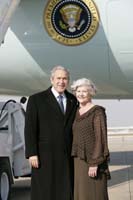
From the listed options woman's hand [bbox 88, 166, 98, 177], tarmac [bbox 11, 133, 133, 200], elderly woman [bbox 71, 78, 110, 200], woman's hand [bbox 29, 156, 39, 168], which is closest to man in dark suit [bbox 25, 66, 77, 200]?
woman's hand [bbox 29, 156, 39, 168]

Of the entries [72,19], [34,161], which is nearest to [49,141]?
[34,161]

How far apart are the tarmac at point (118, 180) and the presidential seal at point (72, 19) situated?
242 centimetres

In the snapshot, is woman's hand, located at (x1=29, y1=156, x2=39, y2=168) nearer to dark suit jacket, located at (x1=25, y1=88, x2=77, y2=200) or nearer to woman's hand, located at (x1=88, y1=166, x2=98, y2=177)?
dark suit jacket, located at (x1=25, y1=88, x2=77, y2=200)

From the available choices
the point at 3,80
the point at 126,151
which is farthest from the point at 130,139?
the point at 3,80

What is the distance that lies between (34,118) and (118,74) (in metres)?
3.01

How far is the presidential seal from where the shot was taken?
25.4 feet

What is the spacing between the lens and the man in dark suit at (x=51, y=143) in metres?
5.34

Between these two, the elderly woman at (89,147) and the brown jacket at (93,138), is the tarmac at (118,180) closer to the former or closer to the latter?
the elderly woman at (89,147)

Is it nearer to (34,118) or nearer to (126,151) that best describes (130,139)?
(126,151)

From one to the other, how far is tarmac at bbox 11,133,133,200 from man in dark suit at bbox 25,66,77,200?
3.06 meters

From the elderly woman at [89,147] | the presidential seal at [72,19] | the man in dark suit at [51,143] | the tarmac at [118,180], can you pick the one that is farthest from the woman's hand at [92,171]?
the tarmac at [118,180]

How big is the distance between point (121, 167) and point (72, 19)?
231 inches

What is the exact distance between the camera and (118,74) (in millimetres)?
8141

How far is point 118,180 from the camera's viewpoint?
34.3 ft
